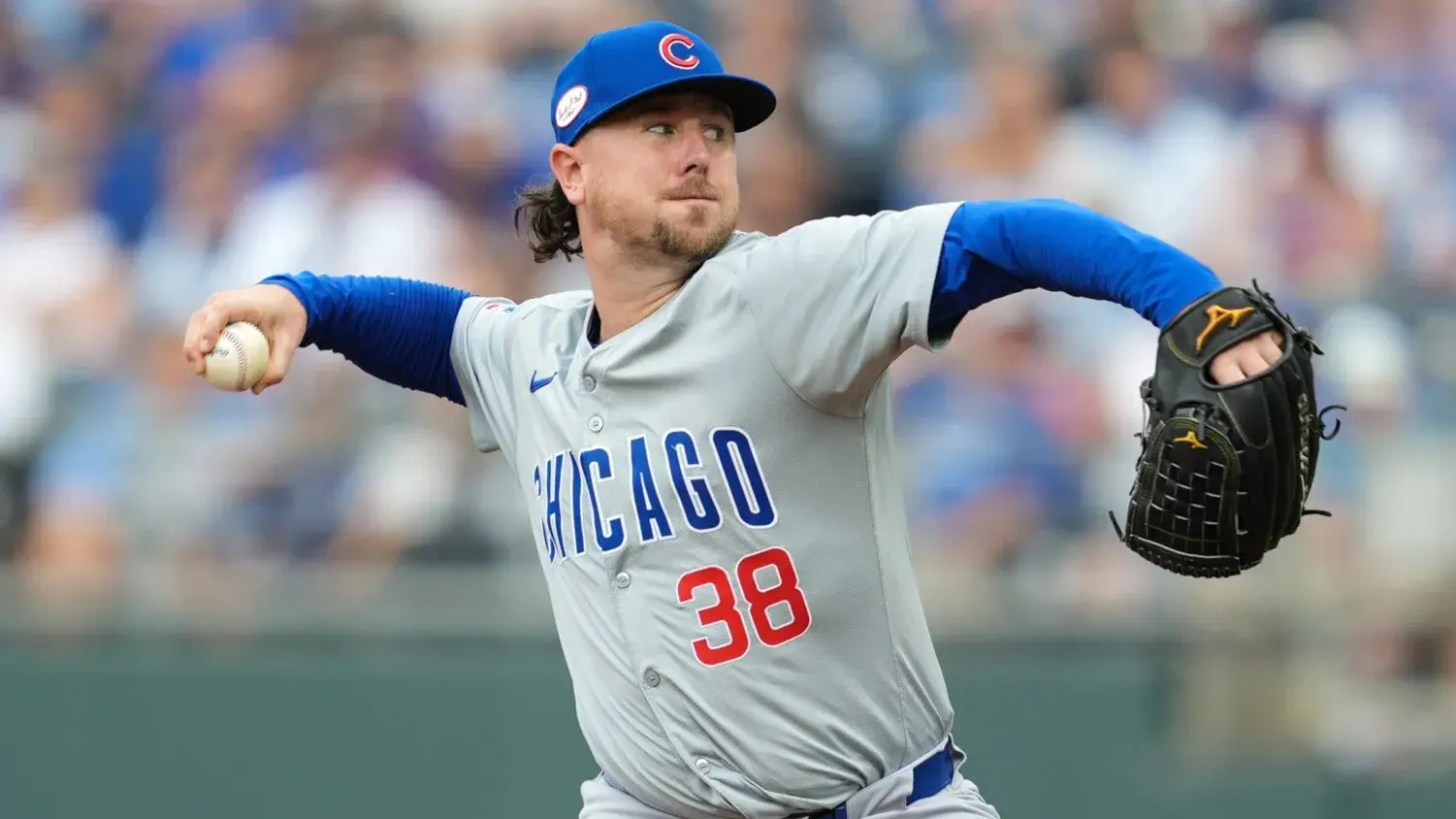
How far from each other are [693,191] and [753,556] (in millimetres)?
650

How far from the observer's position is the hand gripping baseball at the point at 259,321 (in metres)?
3.27

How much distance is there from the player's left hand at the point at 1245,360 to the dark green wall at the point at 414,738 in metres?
3.51

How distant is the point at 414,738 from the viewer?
636cm

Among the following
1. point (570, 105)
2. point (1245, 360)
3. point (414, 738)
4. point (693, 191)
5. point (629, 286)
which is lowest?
point (414, 738)

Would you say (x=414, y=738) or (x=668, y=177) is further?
(x=414, y=738)

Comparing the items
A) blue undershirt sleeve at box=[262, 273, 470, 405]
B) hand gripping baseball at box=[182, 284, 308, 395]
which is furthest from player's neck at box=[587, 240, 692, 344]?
hand gripping baseball at box=[182, 284, 308, 395]

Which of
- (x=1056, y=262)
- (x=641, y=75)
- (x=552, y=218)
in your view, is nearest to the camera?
(x=1056, y=262)

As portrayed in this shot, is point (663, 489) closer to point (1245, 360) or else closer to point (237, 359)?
point (237, 359)

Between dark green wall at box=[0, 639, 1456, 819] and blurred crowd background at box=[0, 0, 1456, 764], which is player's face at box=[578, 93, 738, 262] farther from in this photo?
dark green wall at box=[0, 639, 1456, 819]

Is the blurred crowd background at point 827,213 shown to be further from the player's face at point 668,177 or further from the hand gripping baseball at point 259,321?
the player's face at point 668,177

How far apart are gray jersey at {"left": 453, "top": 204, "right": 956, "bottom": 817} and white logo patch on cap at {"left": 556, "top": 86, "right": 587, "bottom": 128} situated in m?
0.39

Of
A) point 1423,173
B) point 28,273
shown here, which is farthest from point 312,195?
point 1423,173

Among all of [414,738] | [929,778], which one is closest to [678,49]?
[929,778]

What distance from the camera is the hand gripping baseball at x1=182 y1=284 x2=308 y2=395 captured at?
10.7 ft
